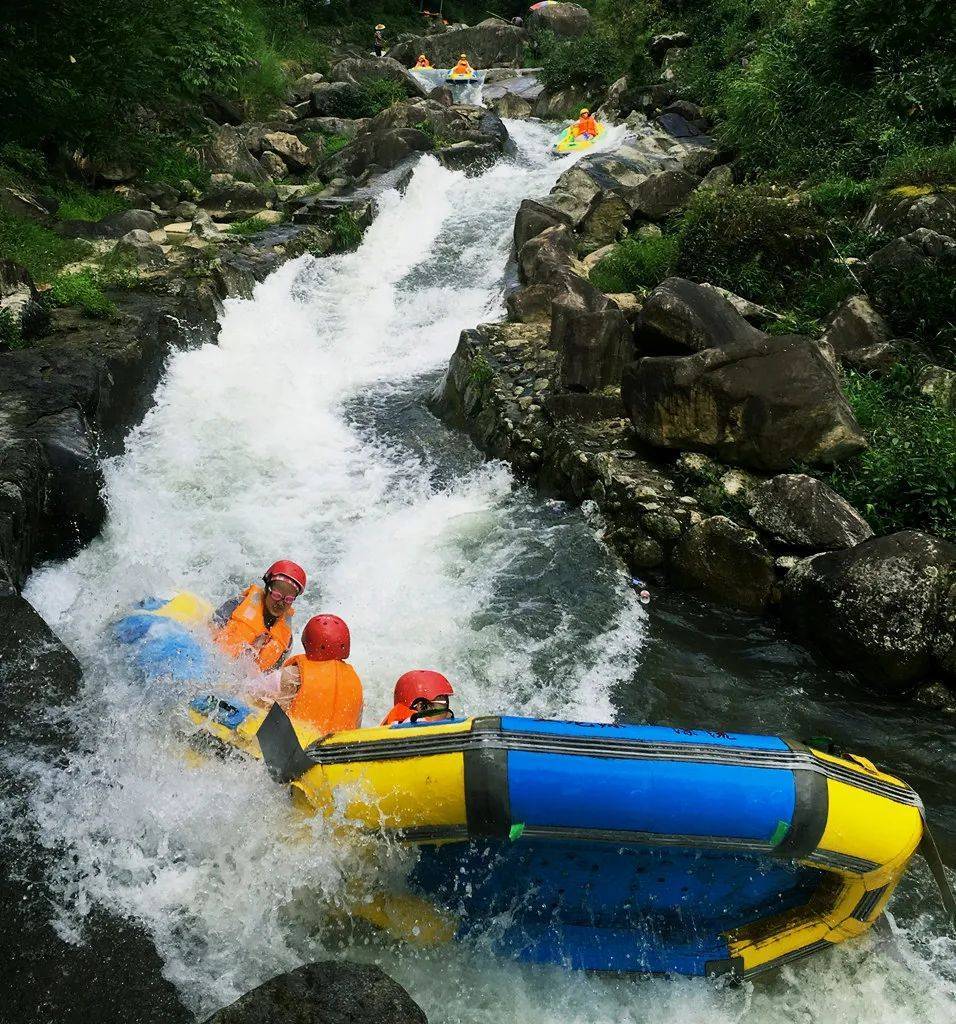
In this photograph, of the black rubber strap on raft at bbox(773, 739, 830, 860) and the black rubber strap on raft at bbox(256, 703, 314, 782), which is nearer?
the black rubber strap on raft at bbox(773, 739, 830, 860)

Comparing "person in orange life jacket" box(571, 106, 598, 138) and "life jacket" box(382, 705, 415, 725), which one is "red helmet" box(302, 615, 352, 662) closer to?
"life jacket" box(382, 705, 415, 725)

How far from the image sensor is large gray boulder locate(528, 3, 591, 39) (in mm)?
30078

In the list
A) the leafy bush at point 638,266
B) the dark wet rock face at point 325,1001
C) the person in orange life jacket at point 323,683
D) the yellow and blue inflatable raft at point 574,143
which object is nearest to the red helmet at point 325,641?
the person in orange life jacket at point 323,683

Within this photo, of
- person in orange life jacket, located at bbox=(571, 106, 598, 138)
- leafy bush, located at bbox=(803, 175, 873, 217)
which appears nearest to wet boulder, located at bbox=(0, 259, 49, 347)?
leafy bush, located at bbox=(803, 175, 873, 217)

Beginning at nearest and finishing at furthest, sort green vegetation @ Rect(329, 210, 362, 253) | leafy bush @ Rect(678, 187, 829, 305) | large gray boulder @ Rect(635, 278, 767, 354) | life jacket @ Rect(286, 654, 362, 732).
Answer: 1. life jacket @ Rect(286, 654, 362, 732)
2. large gray boulder @ Rect(635, 278, 767, 354)
3. leafy bush @ Rect(678, 187, 829, 305)
4. green vegetation @ Rect(329, 210, 362, 253)

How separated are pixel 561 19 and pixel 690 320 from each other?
29.6 meters

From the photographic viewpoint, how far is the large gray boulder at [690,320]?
661 cm

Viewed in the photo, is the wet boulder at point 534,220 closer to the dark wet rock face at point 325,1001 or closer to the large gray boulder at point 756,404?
the large gray boulder at point 756,404

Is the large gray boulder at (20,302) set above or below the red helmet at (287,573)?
above

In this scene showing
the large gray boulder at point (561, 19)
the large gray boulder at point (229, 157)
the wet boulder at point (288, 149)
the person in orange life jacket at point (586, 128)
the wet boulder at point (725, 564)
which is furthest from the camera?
the large gray boulder at point (561, 19)

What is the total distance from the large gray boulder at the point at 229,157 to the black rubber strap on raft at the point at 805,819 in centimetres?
1546

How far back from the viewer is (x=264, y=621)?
4.71 meters

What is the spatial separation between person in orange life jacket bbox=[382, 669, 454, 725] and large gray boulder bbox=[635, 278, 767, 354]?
13.4 feet

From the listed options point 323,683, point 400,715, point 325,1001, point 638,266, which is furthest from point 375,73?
point 325,1001
